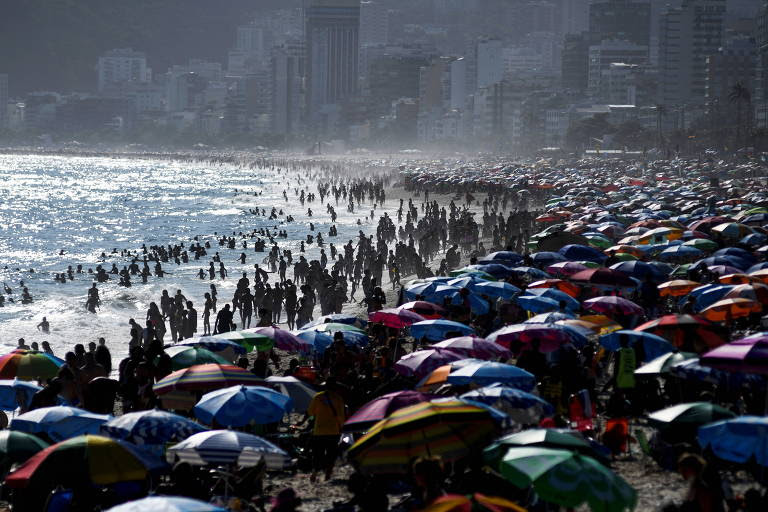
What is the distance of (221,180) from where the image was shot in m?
120

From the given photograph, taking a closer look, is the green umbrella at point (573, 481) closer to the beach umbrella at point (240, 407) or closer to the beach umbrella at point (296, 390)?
the beach umbrella at point (240, 407)

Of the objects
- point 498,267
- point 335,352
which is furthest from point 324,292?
point 335,352

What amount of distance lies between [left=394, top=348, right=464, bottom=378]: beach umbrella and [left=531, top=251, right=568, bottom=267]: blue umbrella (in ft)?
32.2

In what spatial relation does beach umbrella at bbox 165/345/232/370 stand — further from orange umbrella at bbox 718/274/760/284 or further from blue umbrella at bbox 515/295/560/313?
orange umbrella at bbox 718/274/760/284

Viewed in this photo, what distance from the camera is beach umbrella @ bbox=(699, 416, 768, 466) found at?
8391 millimetres

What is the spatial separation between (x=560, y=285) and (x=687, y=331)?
5.46 m

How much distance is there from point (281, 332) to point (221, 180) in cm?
10605

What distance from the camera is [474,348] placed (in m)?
12.9

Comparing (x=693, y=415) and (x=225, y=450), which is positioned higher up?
(x=693, y=415)

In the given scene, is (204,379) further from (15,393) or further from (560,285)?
(560,285)

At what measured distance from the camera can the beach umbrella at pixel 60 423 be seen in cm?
1005

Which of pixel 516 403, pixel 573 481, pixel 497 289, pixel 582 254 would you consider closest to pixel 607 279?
pixel 497 289

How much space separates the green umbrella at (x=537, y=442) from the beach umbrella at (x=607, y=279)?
10.4m

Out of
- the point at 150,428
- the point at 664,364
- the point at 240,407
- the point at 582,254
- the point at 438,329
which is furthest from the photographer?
the point at 582,254
